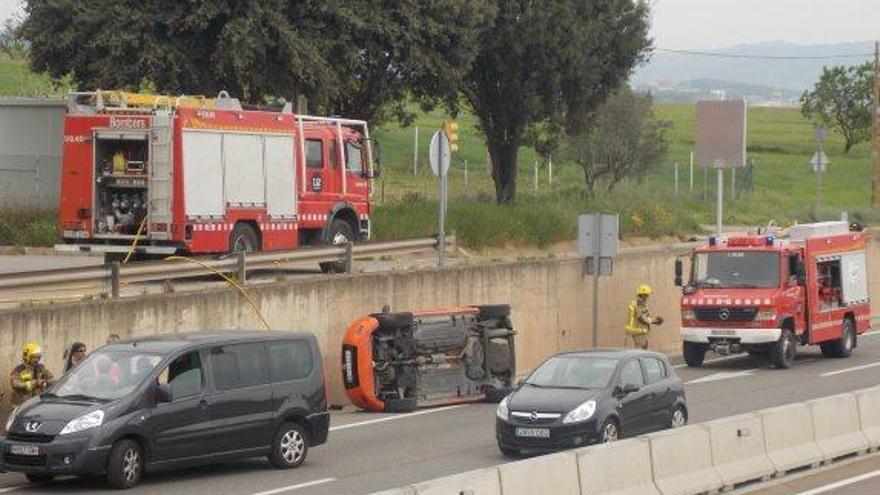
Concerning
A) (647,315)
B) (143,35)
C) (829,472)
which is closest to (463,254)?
(647,315)

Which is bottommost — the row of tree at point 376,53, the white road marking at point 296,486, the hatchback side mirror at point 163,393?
the white road marking at point 296,486

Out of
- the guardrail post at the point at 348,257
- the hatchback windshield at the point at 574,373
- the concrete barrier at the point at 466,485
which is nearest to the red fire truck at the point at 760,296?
the guardrail post at the point at 348,257

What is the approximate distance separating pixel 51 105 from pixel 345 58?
7911 millimetres

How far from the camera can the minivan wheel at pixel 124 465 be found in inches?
734

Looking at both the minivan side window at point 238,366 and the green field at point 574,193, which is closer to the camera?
the minivan side window at point 238,366

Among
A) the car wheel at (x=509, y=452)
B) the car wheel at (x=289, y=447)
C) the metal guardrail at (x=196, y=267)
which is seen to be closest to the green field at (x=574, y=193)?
the metal guardrail at (x=196, y=267)

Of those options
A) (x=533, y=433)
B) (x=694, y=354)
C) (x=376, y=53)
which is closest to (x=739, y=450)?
(x=533, y=433)

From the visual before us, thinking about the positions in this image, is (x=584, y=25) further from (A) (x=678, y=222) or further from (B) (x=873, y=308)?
(B) (x=873, y=308)

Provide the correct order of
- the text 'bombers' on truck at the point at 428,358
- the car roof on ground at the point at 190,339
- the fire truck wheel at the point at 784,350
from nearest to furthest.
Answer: the car roof on ground at the point at 190,339, the text 'bombers' on truck at the point at 428,358, the fire truck wheel at the point at 784,350

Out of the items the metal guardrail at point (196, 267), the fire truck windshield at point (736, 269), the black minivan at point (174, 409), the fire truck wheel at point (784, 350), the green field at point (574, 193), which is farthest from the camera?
the green field at point (574, 193)

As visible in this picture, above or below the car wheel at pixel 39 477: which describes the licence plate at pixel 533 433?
above

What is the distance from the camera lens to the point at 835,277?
3644 cm

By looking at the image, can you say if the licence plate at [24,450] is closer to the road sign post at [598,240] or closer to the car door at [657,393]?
the car door at [657,393]

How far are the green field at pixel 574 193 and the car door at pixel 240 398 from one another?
2192 cm
